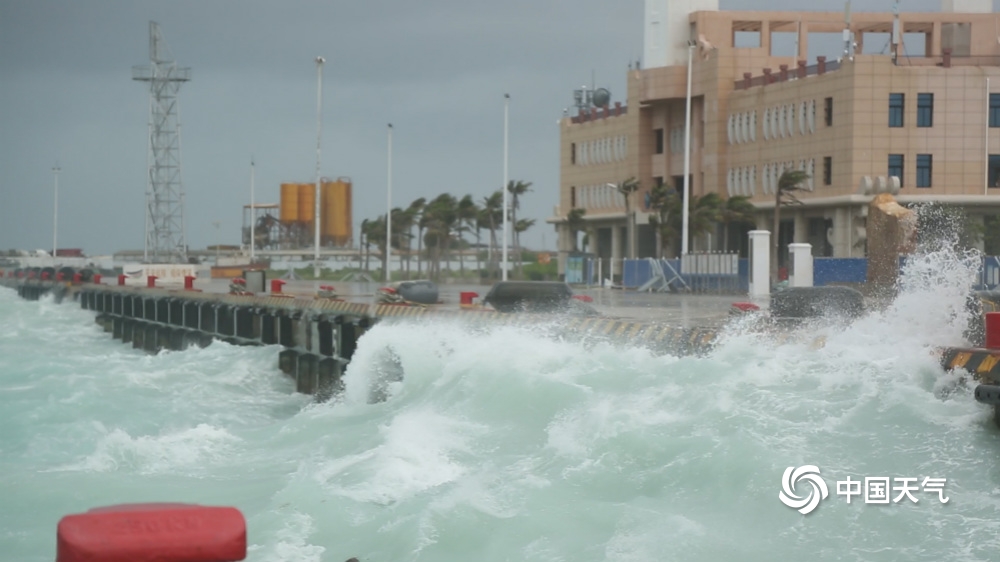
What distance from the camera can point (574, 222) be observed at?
7694 cm

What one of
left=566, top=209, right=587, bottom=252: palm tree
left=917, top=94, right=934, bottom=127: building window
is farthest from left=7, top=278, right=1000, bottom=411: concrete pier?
left=917, top=94, right=934, bottom=127: building window

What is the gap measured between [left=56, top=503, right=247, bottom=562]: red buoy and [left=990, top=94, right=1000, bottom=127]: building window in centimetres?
5748

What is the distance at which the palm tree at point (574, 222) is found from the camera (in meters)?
75.9

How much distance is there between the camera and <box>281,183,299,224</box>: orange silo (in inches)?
4388

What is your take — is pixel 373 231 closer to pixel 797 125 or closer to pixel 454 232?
pixel 454 232

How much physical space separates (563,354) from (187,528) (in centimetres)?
1521

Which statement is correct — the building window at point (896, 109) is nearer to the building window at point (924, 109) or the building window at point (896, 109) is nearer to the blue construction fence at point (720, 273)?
the building window at point (924, 109)

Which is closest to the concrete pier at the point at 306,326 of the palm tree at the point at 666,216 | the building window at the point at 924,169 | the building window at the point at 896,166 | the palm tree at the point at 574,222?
the palm tree at the point at 666,216

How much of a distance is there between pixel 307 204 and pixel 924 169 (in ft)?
217

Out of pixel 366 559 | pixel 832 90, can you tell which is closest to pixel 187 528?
pixel 366 559

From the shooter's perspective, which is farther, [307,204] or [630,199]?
[307,204]

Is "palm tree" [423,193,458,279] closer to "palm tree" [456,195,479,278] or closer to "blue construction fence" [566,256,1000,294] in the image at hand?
"palm tree" [456,195,479,278]

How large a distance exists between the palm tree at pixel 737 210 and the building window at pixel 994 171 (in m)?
11.1

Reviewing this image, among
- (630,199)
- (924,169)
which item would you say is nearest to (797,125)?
(924,169)
